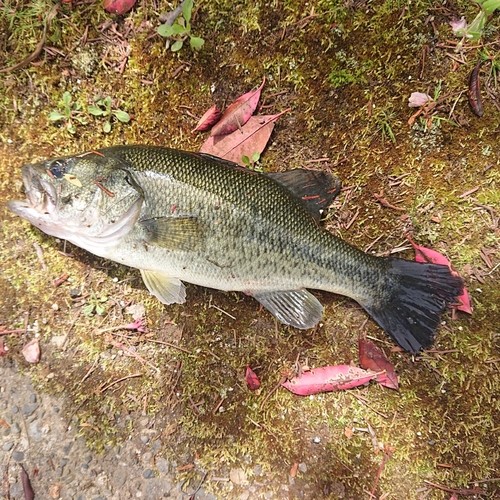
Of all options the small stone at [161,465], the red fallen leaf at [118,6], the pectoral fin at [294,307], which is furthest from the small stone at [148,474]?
the red fallen leaf at [118,6]

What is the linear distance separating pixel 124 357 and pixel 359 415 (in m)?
1.69

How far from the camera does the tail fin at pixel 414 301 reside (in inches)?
103

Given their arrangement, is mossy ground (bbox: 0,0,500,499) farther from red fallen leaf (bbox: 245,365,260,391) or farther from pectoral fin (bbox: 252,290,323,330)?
pectoral fin (bbox: 252,290,323,330)

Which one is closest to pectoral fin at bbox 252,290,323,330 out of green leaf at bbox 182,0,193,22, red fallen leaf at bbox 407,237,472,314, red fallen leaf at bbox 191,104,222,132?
red fallen leaf at bbox 407,237,472,314

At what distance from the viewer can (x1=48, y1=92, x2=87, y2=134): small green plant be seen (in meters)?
2.68

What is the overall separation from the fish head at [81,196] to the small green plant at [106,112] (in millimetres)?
466

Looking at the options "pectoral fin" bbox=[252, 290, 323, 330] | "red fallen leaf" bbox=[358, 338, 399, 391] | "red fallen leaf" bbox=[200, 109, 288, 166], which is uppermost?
"red fallen leaf" bbox=[200, 109, 288, 166]

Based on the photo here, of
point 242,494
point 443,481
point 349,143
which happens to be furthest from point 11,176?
point 443,481

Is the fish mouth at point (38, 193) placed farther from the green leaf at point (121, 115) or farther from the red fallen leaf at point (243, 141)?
the red fallen leaf at point (243, 141)

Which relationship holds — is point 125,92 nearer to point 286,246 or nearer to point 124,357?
point 286,246

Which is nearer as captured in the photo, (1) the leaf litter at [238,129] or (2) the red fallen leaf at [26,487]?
(2) the red fallen leaf at [26,487]

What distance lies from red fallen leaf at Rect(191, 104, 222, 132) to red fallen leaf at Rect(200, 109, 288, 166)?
9 centimetres

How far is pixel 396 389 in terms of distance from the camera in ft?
8.88

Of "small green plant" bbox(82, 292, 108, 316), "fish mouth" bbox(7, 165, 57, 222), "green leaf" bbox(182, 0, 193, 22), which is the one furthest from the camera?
"small green plant" bbox(82, 292, 108, 316)
